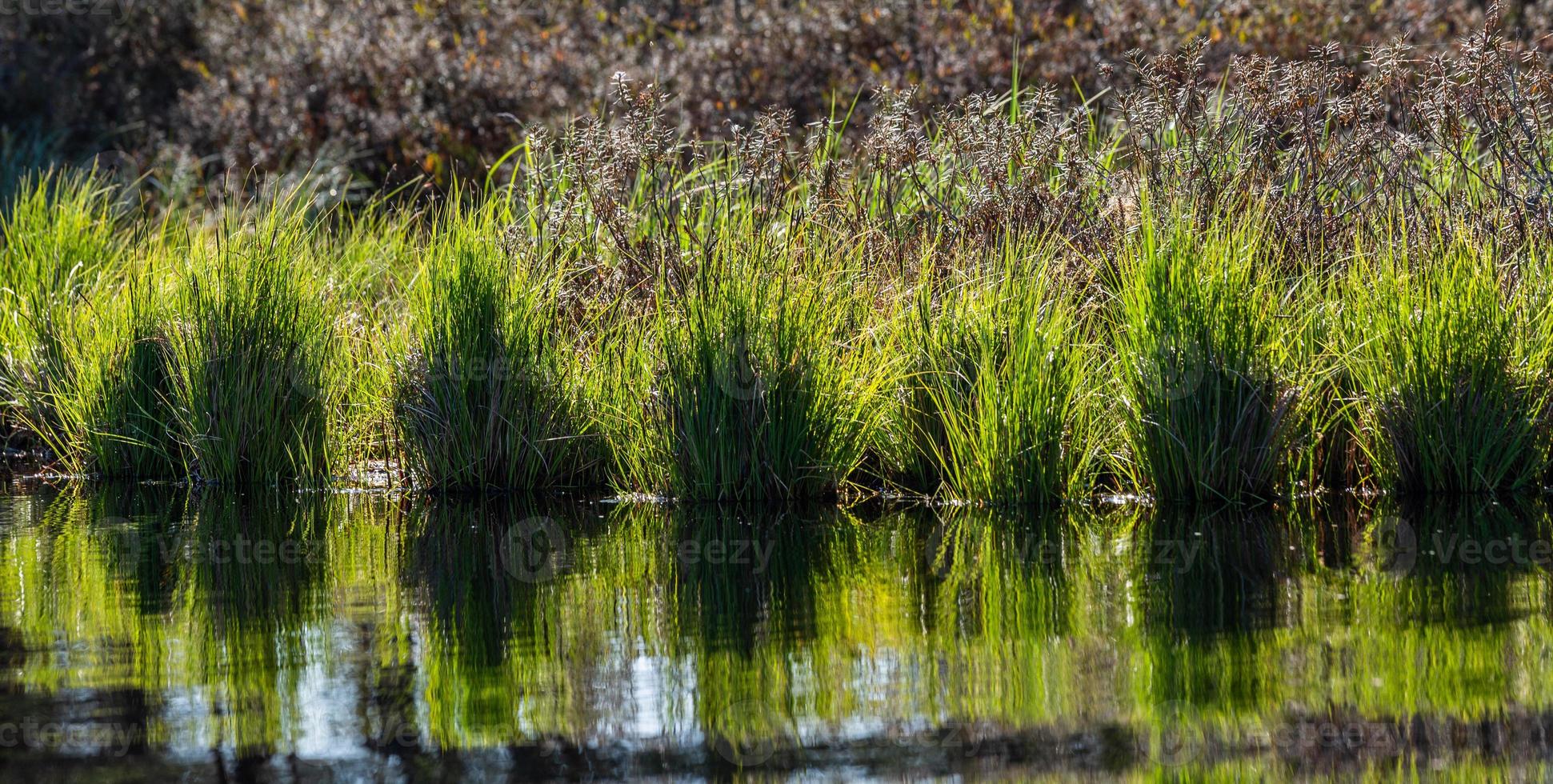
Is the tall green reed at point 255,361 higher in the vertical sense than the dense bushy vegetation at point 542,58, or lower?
lower

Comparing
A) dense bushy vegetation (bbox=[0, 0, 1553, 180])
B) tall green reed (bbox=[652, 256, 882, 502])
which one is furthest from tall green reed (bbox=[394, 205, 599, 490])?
dense bushy vegetation (bbox=[0, 0, 1553, 180])

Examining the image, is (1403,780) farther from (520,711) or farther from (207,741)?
(207,741)

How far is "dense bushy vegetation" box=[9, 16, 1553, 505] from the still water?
0.39 m

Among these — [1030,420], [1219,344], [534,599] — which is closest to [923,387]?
[1030,420]

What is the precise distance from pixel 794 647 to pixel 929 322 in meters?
2.32

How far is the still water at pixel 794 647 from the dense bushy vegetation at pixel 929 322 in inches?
15.5

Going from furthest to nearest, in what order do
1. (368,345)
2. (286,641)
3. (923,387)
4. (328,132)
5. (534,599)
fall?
(328,132) < (368,345) < (923,387) < (534,599) < (286,641)

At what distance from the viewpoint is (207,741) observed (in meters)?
3.25

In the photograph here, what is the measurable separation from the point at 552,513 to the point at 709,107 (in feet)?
21.5

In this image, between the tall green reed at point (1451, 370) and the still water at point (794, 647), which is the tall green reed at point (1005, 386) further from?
the tall green reed at point (1451, 370)

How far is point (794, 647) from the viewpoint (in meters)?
3.91

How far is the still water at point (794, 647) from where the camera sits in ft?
10.3

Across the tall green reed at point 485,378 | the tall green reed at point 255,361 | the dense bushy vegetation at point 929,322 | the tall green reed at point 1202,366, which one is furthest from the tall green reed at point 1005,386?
the tall green reed at point 255,361

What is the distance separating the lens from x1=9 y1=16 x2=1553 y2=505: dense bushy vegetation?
583 cm
